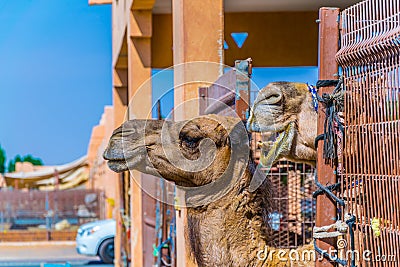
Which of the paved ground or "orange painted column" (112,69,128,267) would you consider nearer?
"orange painted column" (112,69,128,267)

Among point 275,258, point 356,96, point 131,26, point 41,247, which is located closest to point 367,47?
point 356,96

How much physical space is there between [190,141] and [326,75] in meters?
1.07

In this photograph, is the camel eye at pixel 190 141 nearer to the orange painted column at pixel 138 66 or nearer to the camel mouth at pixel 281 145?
the camel mouth at pixel 281 145

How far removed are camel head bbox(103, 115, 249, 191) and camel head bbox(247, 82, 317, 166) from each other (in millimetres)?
322

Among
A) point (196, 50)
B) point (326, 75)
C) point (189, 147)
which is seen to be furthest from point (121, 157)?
point (196, 50)

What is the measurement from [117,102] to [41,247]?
1069 centimetres

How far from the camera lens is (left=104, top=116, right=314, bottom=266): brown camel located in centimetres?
484

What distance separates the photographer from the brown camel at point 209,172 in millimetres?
4840

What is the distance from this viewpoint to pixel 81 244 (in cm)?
2197

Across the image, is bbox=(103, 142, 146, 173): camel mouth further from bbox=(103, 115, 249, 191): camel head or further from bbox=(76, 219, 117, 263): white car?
bbox=(76, 219, 117, 263): white car

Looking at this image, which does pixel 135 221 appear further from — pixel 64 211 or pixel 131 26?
pixel 64 211

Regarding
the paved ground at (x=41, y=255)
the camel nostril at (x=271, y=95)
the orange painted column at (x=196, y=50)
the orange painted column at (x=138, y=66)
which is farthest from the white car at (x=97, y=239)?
the camel nostril at (x=271, y=95)

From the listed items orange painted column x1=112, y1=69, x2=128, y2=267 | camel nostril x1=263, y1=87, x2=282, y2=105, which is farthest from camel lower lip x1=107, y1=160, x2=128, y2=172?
orange painted column x1=112, y1=69, x2=128, y2=267

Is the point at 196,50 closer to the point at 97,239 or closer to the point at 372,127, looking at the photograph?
the point at 372,127
